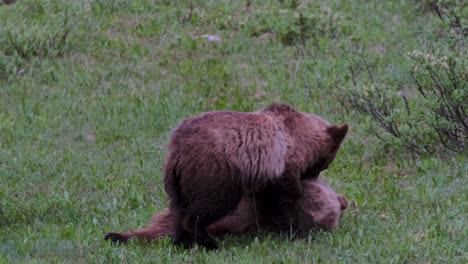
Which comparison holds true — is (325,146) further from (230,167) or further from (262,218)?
(230,167)

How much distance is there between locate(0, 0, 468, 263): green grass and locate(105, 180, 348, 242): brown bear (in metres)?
0.15

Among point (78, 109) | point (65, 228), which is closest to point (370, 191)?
point (65, 228)

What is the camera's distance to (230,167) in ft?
21.1

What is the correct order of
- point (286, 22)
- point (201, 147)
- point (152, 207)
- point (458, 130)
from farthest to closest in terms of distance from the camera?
point (286, 22)
point (458, 130)
point (152, 207)
point (201, 147)

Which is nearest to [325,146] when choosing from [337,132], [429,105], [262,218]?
[337,132]

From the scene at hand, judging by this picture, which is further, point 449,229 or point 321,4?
point 321,4

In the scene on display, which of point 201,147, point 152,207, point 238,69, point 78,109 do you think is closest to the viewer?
point 201,147

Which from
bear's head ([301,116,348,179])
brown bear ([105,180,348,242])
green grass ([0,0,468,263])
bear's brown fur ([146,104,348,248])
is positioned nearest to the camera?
bear's brown fur ([146,104,348,248])

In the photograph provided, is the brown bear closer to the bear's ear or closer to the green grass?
the green grass

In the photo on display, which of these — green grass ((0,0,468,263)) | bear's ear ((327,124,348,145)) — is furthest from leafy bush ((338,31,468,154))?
bear's ear ((327,124,348,145))

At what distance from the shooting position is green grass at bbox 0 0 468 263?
678 cm

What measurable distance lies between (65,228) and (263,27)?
23.2 feet

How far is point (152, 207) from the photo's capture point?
310 inches

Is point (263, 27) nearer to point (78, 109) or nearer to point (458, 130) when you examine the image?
point (78, 109)
